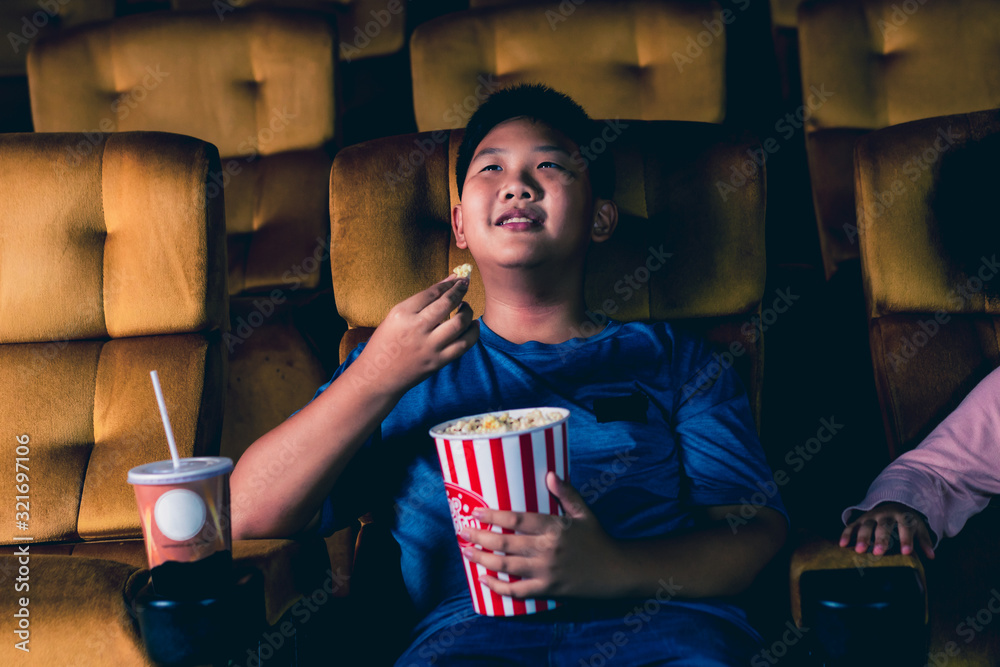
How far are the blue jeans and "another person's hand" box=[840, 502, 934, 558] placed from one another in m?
0.18

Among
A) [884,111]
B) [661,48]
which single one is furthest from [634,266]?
[884,111]

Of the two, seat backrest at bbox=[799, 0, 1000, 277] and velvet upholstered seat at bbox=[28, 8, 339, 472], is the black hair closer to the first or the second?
velvet upholstered seat at bbox=[28, 8, 339, 472]

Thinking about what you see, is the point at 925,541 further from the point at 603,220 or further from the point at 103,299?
the point at 103,299

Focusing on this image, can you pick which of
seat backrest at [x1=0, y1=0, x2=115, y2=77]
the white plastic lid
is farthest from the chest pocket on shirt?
seat backrest at [x1=0, y1=0, x2=115, y2=77]

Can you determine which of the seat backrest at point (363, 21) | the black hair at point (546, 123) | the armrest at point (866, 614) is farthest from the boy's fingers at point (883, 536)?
the seat backrest at point (363, 21)

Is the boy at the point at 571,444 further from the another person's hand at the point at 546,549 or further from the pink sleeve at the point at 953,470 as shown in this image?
the pink sleeve at the point at 953,470

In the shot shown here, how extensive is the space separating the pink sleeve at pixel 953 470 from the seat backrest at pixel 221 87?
64.0 inches

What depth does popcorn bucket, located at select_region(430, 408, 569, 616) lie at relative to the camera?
80cm

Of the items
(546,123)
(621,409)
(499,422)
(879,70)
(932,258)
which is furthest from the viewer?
(879,70)

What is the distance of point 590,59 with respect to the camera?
219cm

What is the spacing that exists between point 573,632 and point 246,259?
150 cm

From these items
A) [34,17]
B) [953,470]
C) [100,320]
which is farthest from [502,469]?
[34,17]

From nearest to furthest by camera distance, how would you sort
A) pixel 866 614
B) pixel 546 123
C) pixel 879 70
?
1. pixel 866 614
2. pixel 546 123
3. pixel 879 70

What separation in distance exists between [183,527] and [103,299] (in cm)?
70
